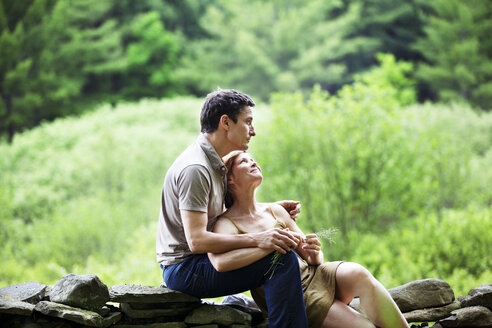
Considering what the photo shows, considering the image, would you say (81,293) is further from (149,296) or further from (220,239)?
(220,239)

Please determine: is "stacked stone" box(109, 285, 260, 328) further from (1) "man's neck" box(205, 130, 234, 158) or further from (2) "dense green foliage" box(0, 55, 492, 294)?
(2) "dense green foliage" box(0, 55, 492, 294)

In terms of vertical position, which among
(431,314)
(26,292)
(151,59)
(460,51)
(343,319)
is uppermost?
(151,59)

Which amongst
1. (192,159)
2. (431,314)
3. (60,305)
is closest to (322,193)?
(431,314)

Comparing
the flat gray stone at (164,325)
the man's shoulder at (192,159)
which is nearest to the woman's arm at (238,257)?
the man's shoulder at (192,159)

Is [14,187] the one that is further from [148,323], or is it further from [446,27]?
[446,27]

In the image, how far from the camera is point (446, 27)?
50.8 feet

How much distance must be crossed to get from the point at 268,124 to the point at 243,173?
5.03m

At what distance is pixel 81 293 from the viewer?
Answer: 2.17m

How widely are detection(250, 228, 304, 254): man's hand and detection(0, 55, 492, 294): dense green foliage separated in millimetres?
3942

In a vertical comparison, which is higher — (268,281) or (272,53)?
(272,53)

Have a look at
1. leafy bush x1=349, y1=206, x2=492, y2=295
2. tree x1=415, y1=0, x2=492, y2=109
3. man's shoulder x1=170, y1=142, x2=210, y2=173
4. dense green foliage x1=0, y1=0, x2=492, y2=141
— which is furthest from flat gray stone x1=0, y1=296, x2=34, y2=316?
tree x1=415, y1=0, x2=492, y2=109

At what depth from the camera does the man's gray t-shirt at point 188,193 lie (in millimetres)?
2029

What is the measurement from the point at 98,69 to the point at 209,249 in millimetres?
15536

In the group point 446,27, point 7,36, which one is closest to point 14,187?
point 7,36
